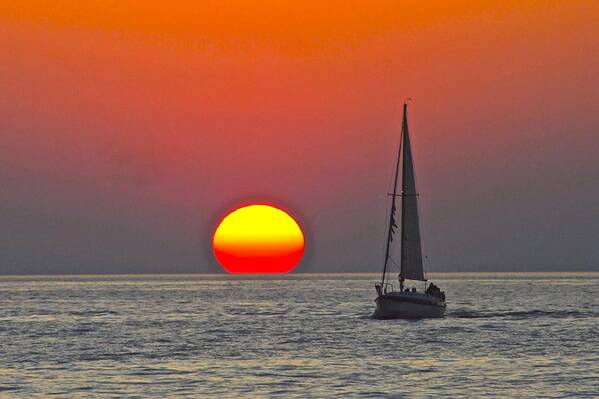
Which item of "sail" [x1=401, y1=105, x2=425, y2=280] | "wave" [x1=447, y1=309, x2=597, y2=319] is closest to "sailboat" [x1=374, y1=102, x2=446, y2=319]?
"sail" [x1=401, y1=105, x2=425, y2=280]

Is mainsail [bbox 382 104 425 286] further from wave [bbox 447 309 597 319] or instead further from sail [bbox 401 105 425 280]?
wave [bbox 447 309 597 319]

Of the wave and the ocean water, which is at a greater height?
the wave

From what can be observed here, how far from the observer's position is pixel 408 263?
93.8 meters

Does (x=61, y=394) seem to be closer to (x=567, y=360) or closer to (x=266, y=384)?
(x=266, y=384)

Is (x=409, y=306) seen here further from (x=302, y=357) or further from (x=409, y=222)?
(x=302, y=357)

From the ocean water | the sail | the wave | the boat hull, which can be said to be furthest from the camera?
the wave

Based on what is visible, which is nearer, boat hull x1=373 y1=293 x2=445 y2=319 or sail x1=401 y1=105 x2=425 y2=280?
boat hull x1=373 y1=293 x2=445 y2=319

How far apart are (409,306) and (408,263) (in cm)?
463

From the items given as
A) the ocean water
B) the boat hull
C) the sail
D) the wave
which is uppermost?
the sail

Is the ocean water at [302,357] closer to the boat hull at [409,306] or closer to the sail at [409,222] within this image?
the boat hull at [409,306]

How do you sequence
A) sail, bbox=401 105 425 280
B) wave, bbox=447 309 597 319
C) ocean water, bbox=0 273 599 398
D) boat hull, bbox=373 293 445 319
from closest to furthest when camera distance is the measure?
ocean water, bbox=0 273 599 398
boat hull, bbox=373 293 445 319
sail, bbox=401 105 425 280
wave, bbox=447 309 597 319

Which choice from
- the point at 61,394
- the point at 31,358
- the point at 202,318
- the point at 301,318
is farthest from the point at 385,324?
the point at 61,394

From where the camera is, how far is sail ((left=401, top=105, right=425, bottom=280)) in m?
93.0

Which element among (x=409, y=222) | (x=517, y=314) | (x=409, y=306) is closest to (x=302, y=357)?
(x=409, y=306)
